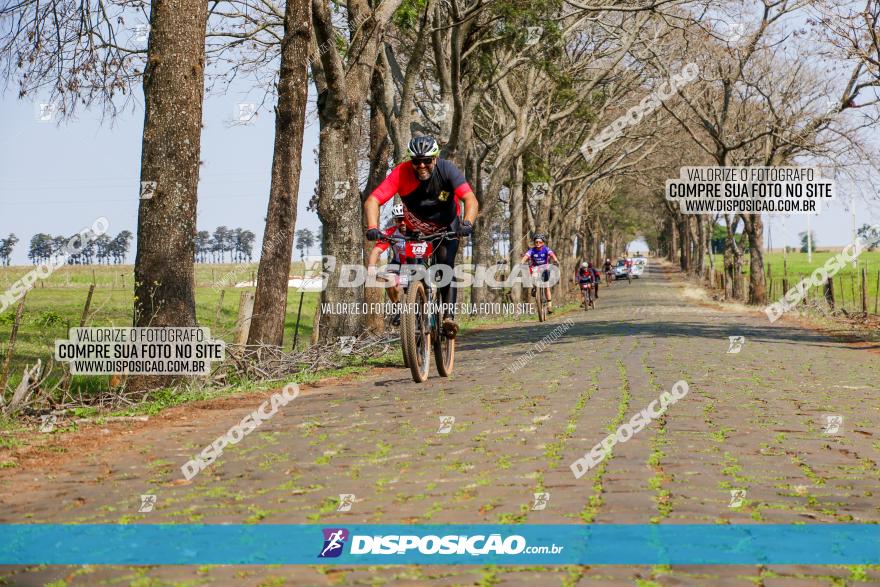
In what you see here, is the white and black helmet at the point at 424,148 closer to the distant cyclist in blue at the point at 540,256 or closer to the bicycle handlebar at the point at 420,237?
the bicycle handlebar at the point at 420,237

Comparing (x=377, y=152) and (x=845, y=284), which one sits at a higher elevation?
(x=377, y=152)

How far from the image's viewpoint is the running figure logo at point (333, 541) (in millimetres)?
4516

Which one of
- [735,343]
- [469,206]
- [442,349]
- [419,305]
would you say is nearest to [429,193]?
[469,206]

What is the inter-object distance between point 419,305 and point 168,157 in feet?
10.1

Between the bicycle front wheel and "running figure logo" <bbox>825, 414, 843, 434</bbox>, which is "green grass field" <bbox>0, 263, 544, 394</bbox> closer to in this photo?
the bicycle front wheel

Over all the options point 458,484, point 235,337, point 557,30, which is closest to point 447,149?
point 557,30

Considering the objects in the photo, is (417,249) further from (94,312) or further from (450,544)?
(450,544)

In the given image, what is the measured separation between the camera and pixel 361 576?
4191mm

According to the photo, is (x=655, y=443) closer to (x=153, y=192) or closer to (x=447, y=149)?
(x=153, y=192)

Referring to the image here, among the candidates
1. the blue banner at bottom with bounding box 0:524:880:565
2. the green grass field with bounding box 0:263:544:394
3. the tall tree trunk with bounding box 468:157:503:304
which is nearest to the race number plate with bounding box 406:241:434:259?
the green grass field with bounding box 0:263:544:394

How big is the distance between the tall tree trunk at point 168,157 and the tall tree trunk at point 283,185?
3.27 metres

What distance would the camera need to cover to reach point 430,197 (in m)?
10.3

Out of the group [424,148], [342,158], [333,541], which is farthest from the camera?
[342,158]

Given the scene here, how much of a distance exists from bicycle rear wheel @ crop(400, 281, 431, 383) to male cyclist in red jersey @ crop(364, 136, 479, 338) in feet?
1.74
